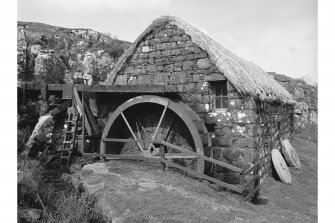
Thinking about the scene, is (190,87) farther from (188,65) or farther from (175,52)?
(175,52)

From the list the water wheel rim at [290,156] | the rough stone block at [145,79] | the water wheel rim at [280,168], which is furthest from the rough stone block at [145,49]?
the water wheel rim at [290,156]

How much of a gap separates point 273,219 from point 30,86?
5.90 m

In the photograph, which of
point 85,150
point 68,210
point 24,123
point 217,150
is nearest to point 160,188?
point 68,210

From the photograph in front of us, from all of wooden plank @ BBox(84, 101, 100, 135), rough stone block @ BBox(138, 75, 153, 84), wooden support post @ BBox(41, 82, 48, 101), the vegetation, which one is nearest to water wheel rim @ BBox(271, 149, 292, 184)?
rough stone block @ BBox(138, 75, 153, 84)

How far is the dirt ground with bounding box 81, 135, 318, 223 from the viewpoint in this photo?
403 cm

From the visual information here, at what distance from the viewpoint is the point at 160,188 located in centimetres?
497

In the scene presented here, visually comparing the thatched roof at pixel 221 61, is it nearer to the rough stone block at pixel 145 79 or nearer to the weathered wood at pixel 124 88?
the rough stone block at pixel 145 79

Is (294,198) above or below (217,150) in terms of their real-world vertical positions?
below

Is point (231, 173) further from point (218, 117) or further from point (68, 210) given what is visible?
point (68, 210)

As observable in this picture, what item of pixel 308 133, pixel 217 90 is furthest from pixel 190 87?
pixel 308 133

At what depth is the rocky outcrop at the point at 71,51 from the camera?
11.0m

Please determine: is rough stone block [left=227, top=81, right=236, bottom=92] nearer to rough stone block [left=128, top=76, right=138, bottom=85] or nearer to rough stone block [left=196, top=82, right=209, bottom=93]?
rough stone block [left=196, top=82, right=209, bottom=93]

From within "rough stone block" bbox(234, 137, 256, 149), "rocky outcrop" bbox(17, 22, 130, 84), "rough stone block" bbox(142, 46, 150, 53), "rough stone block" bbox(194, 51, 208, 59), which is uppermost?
"rocky outcrop" bbox(17, 22, 130, 84)

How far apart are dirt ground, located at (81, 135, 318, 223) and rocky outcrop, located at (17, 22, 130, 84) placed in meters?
5.60
